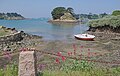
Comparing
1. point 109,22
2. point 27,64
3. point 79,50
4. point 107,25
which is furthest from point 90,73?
point 107,25

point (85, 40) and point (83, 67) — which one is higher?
point (83, 67)

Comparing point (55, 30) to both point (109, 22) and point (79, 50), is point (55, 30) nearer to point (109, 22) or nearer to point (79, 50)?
point (109, 22)

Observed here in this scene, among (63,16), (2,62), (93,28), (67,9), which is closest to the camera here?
(2,62)

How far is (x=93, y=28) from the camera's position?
53375 mm

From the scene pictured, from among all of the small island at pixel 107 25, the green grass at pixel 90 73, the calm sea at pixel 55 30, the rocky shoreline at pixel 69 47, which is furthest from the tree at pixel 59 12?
the green grass at pixel 90 73

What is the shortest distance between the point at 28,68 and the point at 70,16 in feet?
502

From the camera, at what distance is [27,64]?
7469 millimetres

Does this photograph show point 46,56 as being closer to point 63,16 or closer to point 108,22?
point 108,22

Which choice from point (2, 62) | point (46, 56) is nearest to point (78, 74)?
point (2, 62)

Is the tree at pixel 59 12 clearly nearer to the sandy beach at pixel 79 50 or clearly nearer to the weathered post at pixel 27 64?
the sandy beach at pixel 79 50

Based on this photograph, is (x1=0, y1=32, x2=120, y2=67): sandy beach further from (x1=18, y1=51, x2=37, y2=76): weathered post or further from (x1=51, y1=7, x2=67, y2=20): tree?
(x1=51, y1=7, x2=67, y2=20): tree

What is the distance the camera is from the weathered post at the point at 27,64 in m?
7.48

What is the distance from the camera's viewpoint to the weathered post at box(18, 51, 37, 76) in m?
7.48

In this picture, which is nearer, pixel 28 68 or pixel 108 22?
pixel 28 68
